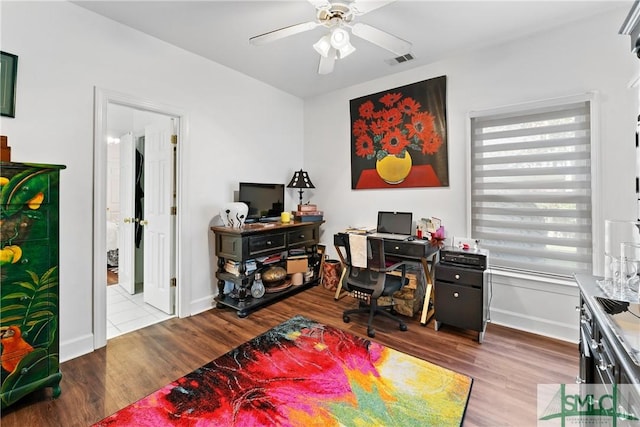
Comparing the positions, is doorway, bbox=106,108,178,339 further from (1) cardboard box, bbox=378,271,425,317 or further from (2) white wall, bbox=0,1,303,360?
(1) cardboard box, bbox=378,271,425,317

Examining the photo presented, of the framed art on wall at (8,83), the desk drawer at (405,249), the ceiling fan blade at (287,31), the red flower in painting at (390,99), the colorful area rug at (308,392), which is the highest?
the red flower in painting at (390,99)

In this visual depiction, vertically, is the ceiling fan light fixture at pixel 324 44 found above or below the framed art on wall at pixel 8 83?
above

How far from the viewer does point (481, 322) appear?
2.34 meters

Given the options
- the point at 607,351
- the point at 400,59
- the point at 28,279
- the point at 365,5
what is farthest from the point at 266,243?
the point at 607,351

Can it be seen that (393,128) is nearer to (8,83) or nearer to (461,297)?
(461,297)

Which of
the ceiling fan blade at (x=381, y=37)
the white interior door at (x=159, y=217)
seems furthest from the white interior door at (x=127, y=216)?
the ceiling fan blade at (x=381, y=37)

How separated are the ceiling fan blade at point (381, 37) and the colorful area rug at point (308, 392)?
2285 mm

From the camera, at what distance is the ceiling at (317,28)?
7.00ft

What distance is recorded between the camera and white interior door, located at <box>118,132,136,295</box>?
358 cm

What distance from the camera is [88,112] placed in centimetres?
220

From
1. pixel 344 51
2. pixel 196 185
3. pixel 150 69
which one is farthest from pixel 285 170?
pixel 344 51

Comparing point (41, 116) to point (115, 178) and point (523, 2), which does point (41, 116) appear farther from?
point (523, 2)

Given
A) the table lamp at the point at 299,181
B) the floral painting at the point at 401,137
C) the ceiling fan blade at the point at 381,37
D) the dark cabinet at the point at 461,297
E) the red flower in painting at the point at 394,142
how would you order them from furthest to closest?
the table lamp at the point at 299,181 < the red flower in painting at the point at 394,142 < the floral painting at the point at 401,137 < the dark cabinet at the point at 461,297 < the ceiling fan blade at the point at 381,37

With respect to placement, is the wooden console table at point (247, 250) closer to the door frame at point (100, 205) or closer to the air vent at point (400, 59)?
the door frame at point (100, 205)
